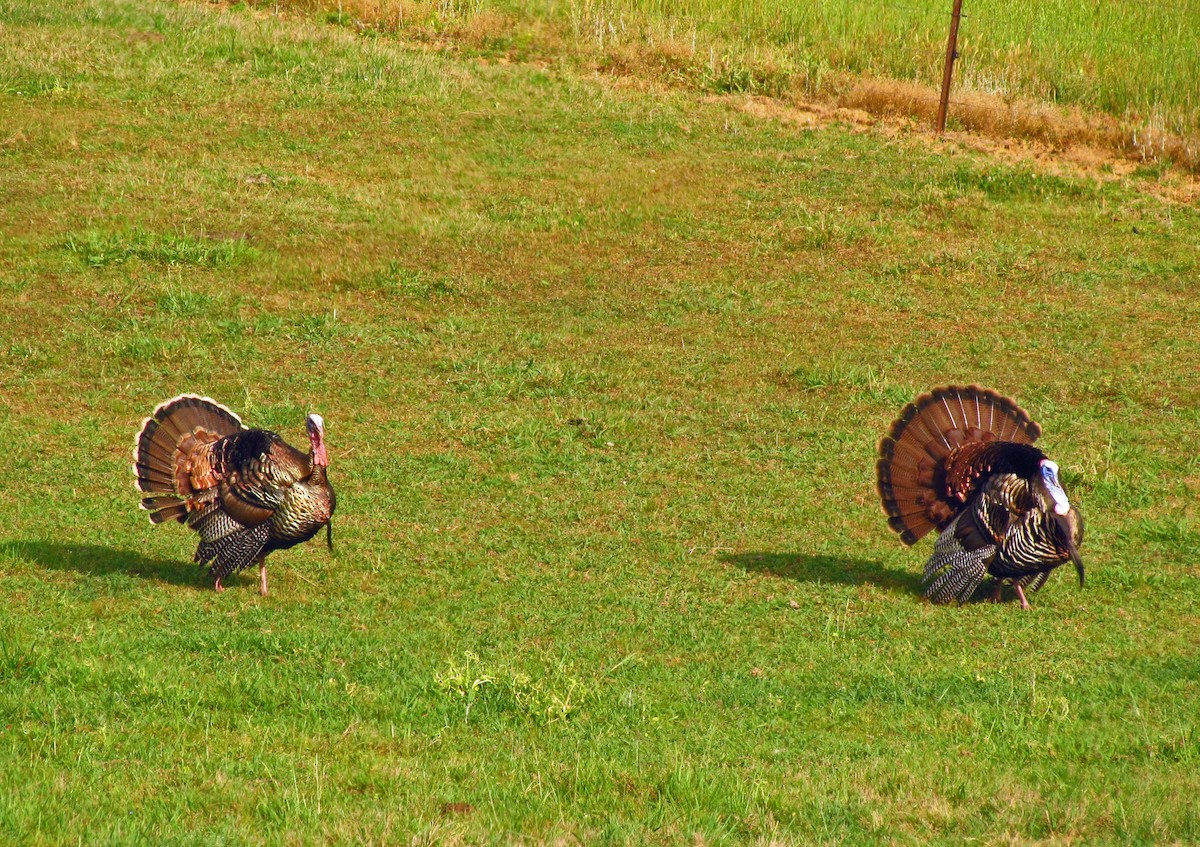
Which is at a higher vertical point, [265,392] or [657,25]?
[657,25]

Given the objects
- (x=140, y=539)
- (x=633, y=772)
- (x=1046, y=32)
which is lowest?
(x=140, y=539)

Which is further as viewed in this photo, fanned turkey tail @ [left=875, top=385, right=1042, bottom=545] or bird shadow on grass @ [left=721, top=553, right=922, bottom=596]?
bird shadow on grass @ [left=721, top=553, right=922, bottom=596]

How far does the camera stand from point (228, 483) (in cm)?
991

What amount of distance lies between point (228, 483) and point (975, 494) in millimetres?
5109

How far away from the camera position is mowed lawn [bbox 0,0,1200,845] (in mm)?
6734

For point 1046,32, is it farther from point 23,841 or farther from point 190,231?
point 23,841

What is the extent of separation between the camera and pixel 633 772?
675 cm

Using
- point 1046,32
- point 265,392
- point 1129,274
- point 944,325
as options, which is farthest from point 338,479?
point 1046,32

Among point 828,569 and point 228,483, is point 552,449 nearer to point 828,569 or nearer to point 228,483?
point 828,569

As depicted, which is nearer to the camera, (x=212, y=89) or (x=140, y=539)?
(x=140, y=539)

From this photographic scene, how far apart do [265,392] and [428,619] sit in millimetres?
5862

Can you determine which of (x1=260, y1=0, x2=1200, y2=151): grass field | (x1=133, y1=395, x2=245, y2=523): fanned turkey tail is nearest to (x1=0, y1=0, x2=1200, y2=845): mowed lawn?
(x1=133, y1=395, x2=245, y2=523): fanned turkey tail

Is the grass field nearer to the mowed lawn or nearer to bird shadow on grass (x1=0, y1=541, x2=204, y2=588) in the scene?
the mowed lawn

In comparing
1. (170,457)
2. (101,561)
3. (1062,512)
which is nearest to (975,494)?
(1062,512)
